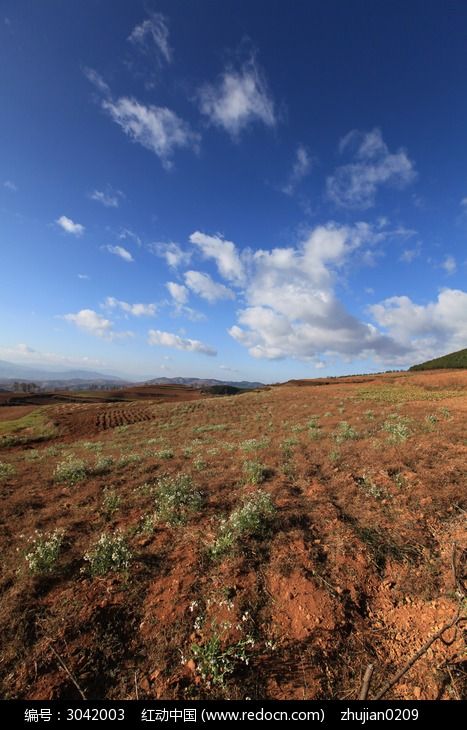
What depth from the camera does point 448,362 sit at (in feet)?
266

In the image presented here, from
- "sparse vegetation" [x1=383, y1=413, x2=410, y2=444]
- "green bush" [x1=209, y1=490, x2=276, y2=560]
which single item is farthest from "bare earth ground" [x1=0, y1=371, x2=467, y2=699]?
"sparse vegetation" [x1=383, y1=413, x2=410, y2=444]

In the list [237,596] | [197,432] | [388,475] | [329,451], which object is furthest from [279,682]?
[197,432]

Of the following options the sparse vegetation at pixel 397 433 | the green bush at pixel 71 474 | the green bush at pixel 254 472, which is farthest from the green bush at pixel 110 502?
the sparse vegetation at pixel 397 433

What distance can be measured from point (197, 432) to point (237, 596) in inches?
723

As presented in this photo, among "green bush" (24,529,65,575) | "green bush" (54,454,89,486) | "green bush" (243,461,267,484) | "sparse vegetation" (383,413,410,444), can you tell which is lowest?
"green bush" (54,454,89,486)

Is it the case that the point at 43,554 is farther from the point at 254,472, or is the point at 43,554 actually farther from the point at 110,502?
the point at 254,472

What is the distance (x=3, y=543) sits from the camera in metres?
7.09

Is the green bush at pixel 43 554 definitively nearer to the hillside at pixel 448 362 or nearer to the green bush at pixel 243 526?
the green bush at pixel 243 526

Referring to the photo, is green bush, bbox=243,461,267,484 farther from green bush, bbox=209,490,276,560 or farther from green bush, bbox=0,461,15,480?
green bush, bbox=0,461,15,480

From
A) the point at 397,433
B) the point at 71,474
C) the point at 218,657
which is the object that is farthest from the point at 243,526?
the point at 397,433

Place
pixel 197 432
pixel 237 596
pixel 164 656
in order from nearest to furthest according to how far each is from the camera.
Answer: pixel 164 656 < pixel 237 596 < pixel 197 432

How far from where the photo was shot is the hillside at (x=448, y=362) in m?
76.7

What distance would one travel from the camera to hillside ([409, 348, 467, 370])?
3019 inches
